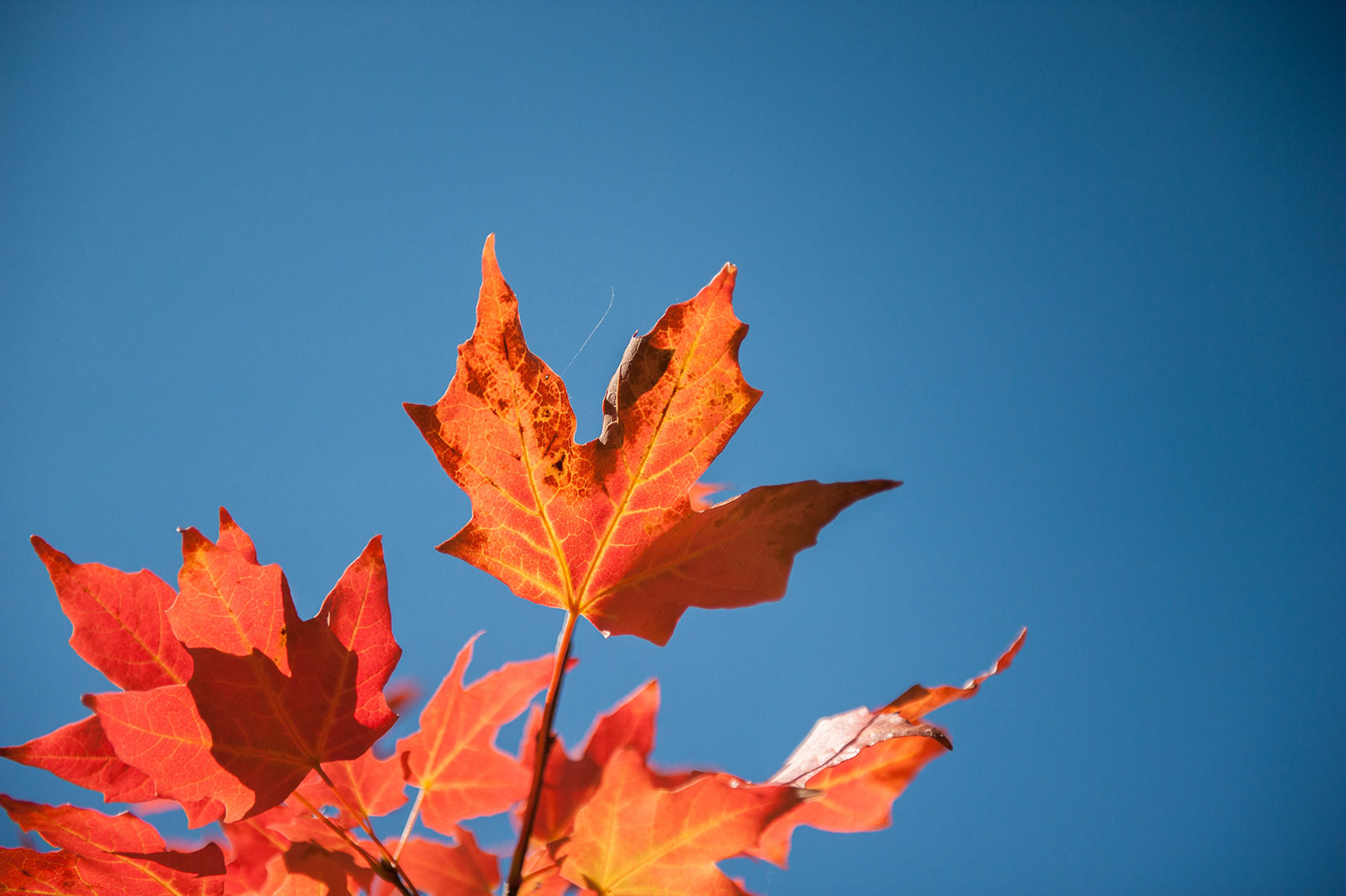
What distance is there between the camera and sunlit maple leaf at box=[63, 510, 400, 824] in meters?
0.20

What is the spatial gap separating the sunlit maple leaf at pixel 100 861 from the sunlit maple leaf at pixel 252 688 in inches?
0.6

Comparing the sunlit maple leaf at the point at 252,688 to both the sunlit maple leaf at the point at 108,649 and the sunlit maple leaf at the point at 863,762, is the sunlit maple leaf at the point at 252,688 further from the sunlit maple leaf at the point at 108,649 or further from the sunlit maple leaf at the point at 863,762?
the sunlit maple leaf at the point at 863,762

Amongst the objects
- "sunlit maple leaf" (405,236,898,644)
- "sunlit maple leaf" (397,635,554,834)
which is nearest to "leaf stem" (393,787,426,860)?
"sunlit maple leaf" (397,635,554,834)

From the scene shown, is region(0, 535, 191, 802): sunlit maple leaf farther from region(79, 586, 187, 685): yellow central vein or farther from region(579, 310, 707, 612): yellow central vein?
region(579, 310, 707, 612): yellow central vein

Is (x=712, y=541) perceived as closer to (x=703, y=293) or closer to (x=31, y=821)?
(x=703, y=293)

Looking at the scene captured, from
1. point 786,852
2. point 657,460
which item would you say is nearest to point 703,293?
point 657,460

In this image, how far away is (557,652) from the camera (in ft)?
0.76

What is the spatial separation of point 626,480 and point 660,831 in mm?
93

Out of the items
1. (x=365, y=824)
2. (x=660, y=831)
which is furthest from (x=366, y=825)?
(x=660, y=831)

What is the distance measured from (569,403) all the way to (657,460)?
0.03m

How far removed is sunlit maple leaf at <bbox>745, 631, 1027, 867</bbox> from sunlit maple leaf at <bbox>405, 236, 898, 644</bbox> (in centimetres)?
5

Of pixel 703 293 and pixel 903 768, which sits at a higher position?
pixel 703 293

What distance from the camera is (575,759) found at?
0.29 meters

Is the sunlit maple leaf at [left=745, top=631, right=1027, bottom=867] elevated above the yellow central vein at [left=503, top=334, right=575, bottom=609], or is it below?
below
